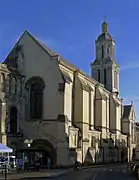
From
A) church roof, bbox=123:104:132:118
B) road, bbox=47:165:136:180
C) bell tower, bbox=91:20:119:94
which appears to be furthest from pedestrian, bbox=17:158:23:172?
church roof, bbox=123:104:132:118

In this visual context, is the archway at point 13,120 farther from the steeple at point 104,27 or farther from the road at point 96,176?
the steeple at point 104,27

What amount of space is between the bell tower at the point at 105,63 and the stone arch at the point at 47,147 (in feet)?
136

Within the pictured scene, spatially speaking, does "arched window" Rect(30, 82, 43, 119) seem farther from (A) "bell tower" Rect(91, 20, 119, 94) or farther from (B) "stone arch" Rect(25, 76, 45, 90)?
(A) "bell tower" Rect(91, 20, 119, 94)

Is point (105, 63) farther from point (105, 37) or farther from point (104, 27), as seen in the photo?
point (104, 27)

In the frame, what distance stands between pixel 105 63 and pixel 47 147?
45.1 meters

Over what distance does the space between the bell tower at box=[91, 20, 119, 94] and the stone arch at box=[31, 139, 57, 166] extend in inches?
1637

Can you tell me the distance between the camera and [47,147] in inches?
→ 2357

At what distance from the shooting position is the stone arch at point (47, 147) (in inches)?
2318

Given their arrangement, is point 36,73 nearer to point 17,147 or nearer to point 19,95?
point 19,95

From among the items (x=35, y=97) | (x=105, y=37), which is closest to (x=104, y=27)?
(x=105, y=37)

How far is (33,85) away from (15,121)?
7113 mm

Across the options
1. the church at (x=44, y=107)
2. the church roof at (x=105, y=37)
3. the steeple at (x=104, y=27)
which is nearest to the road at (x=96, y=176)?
the church at (x=44, y=107)

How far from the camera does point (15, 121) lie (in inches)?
2352

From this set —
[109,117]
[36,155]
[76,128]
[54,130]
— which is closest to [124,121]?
[109,117]
